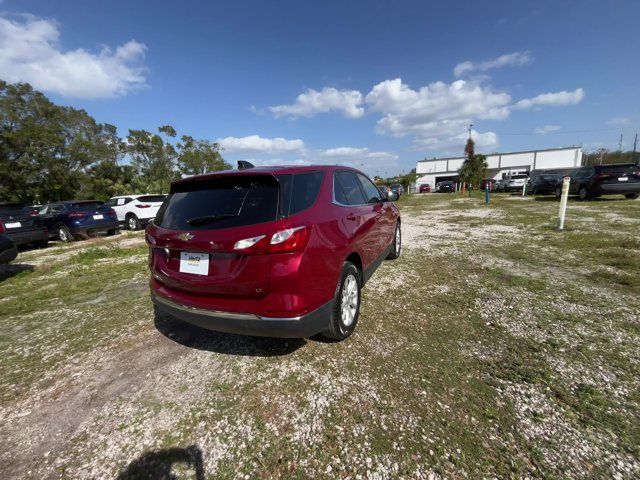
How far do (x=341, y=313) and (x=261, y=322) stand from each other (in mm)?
837

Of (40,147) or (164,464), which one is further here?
(40,147)

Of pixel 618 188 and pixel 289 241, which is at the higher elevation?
pixel 618 188

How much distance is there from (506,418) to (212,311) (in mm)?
2223

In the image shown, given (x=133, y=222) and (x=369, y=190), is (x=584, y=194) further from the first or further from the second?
(x=133, y=222)

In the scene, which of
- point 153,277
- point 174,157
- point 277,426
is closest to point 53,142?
point 174,157

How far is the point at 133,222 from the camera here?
41.1 feet

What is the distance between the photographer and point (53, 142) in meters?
29.8

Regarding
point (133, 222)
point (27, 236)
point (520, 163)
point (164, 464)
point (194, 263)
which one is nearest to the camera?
point (164, 464)

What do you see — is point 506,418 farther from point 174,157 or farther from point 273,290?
point 174,157

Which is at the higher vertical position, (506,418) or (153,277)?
(153,277)

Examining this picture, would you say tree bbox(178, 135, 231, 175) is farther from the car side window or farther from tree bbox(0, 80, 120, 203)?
the car side window

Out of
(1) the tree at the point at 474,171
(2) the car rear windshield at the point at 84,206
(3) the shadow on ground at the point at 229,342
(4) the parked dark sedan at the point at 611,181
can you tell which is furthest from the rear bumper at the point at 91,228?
(1) the tree at the point at 474,171

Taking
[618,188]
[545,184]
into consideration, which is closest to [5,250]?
[618,188]

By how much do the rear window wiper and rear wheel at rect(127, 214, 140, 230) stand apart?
12168 millimetres
